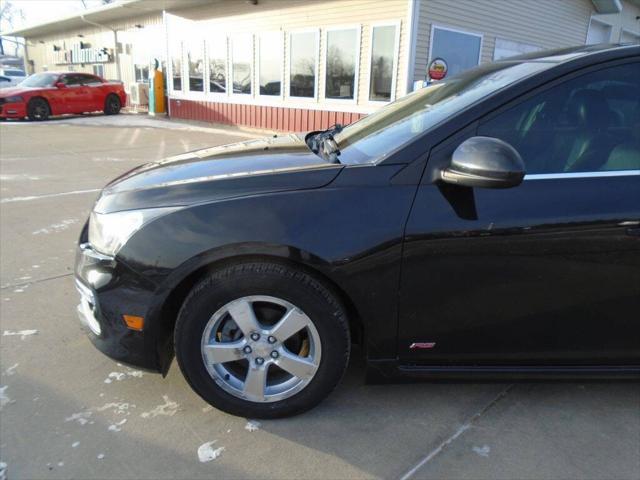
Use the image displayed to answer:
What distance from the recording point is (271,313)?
7.40 ft

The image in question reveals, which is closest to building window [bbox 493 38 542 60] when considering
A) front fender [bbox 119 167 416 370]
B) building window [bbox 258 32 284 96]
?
building window [bbox 258 32 284 96]

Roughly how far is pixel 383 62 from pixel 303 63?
2.55m

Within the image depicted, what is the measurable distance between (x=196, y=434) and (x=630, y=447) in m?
1.94

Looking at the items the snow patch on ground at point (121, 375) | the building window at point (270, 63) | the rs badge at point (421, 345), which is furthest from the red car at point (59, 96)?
the rs badge at point (421, 345)

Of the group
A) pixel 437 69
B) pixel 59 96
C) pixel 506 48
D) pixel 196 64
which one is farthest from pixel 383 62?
pixel 59 96

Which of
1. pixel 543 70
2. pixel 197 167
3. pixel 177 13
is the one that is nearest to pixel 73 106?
pixel 177 13

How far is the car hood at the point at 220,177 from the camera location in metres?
2.20

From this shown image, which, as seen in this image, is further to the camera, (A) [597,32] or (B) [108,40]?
(B) [108,40]

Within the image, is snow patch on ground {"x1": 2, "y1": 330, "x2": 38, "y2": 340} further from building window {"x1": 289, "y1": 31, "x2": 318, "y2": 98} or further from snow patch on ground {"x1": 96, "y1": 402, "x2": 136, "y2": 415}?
building window {"x1": 289, "y1": 31, "x2": 318, "y2": 98}

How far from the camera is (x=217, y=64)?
15500 mm

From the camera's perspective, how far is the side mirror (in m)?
1.95

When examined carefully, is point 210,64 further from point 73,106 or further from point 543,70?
point 543,70

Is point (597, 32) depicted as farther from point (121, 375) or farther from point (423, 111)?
point (121, 375)

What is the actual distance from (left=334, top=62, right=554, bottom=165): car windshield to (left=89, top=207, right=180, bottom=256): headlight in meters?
0.91
